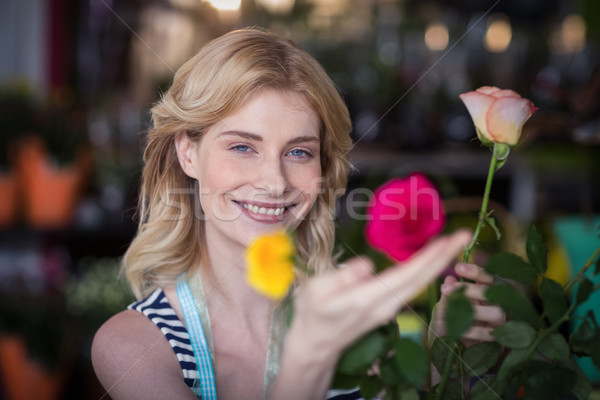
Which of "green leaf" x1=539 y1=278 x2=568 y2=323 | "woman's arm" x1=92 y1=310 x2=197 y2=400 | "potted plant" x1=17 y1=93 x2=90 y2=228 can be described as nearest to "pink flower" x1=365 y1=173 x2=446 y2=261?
"green leaf" x1=539 y1=278 x2=568 y2=323

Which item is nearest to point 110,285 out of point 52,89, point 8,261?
point 8,261

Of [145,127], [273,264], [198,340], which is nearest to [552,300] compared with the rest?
[273,264]

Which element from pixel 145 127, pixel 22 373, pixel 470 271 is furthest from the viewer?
pixel 22 373

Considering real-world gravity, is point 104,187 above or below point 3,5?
below

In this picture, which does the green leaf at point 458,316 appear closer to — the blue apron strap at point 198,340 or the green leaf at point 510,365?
A: the green leaf at point 510,365

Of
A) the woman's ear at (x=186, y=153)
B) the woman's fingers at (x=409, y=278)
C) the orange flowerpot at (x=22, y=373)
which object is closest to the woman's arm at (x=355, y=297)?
the woman's fingers at (x=409, y=278)

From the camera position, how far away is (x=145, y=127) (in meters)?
1.41

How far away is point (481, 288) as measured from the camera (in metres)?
0.59

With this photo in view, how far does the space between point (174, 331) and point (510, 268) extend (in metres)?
0.47

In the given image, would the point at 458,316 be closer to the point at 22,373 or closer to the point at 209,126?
the point at 209,126

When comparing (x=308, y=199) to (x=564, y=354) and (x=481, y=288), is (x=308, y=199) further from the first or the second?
(x=564, y=354)

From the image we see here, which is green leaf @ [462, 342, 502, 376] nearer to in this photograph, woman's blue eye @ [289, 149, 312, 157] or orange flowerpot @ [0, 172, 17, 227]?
woman's blue eye @ [289, 149, 312, 157]

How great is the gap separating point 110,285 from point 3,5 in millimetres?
1487

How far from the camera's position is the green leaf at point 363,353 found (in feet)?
1.44
